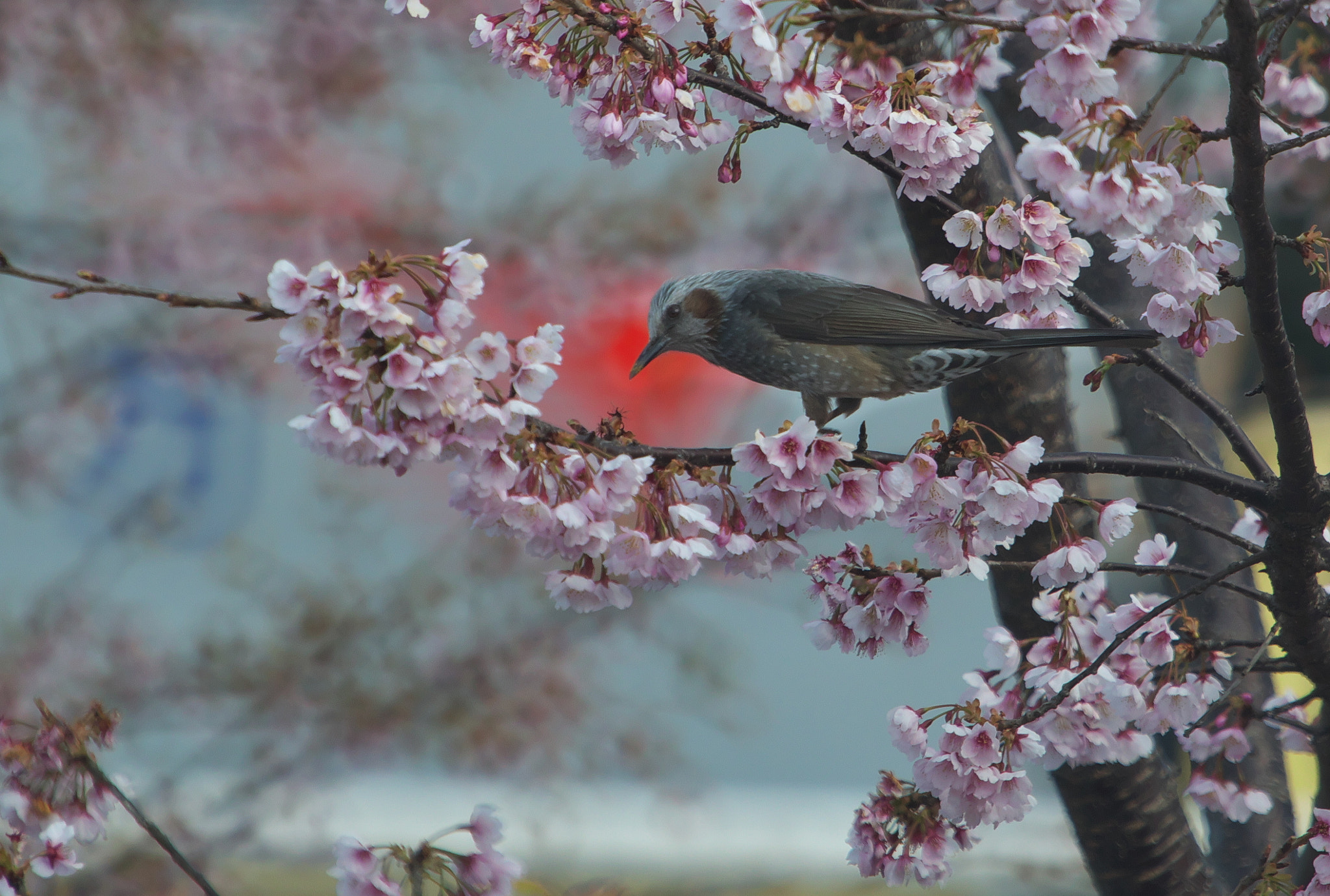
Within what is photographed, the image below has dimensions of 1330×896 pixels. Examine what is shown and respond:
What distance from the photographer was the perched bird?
1523 mm

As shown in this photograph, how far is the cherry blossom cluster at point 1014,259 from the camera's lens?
1.21 meters

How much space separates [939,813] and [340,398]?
2.63 ft

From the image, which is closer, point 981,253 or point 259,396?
point 981,253

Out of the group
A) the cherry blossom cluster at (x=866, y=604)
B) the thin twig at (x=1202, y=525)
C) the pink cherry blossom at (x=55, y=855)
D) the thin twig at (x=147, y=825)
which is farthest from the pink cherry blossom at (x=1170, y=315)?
the pink cherry blossom at (x=55, y=855)

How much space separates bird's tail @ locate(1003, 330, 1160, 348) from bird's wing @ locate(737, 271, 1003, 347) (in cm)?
9

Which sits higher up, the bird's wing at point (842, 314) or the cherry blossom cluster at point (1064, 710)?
the bird's wing at point (842, 314)

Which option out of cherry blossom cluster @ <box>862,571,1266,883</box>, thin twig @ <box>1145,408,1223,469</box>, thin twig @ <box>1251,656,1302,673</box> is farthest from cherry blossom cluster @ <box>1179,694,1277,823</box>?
thin twig @ <box>1145,408,1223,469</box>

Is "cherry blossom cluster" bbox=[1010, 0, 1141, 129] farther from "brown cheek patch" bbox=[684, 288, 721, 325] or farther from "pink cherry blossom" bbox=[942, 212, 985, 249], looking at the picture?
"brown cheek patch" bbox=[684, 288, 721, 325]

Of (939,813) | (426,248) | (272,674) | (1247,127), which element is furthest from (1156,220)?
(272,674)

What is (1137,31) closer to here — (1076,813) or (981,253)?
(981,253)

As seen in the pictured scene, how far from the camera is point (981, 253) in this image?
1315mm

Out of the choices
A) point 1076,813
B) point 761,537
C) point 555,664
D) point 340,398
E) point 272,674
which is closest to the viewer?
point 340,398

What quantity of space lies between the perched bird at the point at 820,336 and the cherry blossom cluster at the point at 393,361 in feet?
2.09

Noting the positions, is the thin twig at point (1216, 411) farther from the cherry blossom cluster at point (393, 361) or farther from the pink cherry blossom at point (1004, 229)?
the cherry blossom cluster at point (393, 361)
